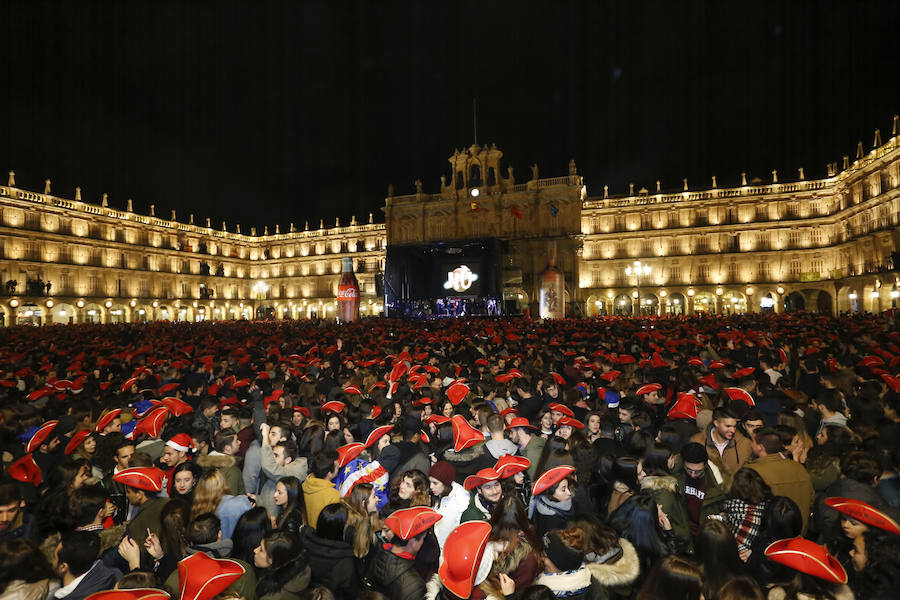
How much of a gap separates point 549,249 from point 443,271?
13.3 m

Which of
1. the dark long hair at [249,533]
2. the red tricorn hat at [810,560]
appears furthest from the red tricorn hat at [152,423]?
the red tricorn hat at [810,560]

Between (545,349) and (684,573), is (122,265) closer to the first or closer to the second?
(545,349)

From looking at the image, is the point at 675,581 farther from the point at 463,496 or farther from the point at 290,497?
the point at 290,497

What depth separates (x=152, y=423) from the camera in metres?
6.70

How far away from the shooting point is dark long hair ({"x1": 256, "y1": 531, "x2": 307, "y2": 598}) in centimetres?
331

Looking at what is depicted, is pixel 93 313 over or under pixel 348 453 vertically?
over

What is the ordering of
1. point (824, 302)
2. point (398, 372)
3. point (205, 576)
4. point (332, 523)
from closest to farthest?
point (205, 576) < point (332, 523) < point (398, 372) < point (824, 302)

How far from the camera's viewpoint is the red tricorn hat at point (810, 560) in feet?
9.36

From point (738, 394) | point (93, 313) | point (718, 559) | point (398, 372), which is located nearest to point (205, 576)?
point (718, 559)

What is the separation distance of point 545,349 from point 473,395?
5285 millimetres

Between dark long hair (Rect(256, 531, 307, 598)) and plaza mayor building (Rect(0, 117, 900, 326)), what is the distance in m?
35.6

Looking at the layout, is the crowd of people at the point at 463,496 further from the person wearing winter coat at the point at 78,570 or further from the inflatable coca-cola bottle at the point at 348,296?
the inflatable coca-cola bottle at the point at 348,296

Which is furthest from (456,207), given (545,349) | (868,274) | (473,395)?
(473,395)

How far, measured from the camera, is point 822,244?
4675 cm
